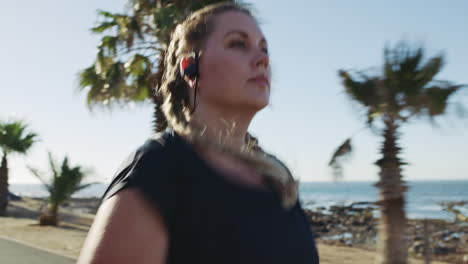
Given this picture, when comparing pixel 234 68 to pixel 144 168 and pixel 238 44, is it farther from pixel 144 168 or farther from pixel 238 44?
pixel 144 168

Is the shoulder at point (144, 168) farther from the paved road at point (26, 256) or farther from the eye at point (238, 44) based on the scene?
the paved road at point (26, 256)

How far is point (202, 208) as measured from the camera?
92 cm

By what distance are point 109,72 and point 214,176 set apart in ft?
34.7

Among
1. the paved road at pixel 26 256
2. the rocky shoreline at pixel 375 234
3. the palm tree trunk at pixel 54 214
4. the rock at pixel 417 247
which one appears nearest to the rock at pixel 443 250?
the rocky shoreline at pixel 375 234

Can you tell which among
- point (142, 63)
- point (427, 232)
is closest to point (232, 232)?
point (427, 232)

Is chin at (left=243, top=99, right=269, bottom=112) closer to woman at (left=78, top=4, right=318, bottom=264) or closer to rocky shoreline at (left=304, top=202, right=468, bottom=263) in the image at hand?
woman at (left=78, top=4, right=318, bottom=264)

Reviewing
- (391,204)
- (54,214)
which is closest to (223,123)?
(391,204)

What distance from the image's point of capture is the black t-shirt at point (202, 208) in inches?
34.3

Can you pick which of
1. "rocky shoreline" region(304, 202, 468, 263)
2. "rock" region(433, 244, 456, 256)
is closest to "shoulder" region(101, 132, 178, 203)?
"rocky shoreline" region(304, 202, 468, 263)

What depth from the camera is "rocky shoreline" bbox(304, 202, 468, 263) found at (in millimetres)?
14525

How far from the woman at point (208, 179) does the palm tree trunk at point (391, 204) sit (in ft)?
19.2

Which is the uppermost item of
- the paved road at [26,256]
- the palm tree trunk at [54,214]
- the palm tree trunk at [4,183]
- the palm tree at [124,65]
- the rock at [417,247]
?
the palm tree at [124,65]

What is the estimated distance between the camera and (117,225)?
2.61ft

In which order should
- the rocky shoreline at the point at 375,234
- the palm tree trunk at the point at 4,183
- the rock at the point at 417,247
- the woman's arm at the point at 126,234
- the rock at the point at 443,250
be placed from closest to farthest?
the woman's arm at the point at 126,234, the rocky shoreline at the point at 375,234, the rock at the point at 443,250, the rock at the point at 417,247, the palm tree trunk at the point at 4,183
